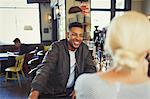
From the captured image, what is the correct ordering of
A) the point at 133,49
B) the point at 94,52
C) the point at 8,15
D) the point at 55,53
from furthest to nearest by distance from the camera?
1. the point at 8,15
2. the point at 94,52
3. the point at 55,53
4. the point at 133,49

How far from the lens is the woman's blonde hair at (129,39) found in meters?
0.95

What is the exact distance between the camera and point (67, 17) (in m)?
4.57

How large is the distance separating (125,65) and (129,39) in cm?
10

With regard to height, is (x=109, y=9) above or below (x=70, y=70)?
above

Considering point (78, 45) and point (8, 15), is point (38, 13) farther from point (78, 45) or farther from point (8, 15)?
point (78, 45)

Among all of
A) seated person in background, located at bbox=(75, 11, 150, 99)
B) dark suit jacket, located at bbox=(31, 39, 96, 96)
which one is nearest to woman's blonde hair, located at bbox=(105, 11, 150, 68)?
seated person in background, located at bbox=(75, 11, 150, 99)

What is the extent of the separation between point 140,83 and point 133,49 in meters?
0.17

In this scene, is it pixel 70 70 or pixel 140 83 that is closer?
pixel 140 83

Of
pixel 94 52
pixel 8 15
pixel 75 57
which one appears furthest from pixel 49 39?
pixel 75 57

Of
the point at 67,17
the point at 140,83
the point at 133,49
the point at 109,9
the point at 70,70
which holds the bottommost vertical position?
the point at 70,70

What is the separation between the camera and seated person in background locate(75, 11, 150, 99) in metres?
0.96

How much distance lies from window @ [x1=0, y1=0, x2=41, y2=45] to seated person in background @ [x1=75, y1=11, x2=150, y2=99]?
8.45m

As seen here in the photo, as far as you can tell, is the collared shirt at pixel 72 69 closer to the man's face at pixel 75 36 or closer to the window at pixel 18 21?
the man's face at pixel 75 36

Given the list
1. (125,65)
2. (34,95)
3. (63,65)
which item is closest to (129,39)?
(125,65)
